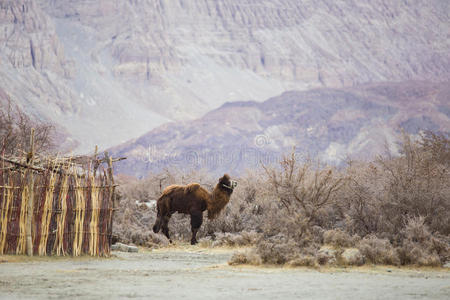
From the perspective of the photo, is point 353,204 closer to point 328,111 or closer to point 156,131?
point 156,131

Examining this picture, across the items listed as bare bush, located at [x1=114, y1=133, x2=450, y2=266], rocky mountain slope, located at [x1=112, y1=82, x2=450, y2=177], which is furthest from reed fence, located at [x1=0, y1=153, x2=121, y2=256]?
rocky mountain slope, located at [x1=112, y1=82, x2=450, y2=177]

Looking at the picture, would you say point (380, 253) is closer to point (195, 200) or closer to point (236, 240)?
point (236, 240)

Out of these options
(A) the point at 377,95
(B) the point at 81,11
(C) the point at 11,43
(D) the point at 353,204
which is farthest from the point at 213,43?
(D) the point at 353,204

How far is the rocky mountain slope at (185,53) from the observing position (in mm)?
111312

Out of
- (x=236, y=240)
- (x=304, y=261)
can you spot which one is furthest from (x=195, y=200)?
(x=304, y=261)

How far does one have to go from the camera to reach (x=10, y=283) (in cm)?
959

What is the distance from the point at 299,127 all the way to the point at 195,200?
10811 cm

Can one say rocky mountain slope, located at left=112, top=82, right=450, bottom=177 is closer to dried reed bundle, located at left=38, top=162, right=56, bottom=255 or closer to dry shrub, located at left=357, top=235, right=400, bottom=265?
dried reed bundle, located at left=38, top=162, right=56, bottom=255

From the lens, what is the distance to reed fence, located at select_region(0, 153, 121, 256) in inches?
505

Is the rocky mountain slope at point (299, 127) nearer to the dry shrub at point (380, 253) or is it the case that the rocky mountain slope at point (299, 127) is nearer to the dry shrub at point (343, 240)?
the dry shrub at point (343, 240)

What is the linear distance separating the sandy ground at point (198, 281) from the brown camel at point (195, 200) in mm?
3473

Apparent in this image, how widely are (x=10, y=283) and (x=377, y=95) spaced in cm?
12958

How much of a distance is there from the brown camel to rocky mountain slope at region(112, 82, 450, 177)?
252 ft

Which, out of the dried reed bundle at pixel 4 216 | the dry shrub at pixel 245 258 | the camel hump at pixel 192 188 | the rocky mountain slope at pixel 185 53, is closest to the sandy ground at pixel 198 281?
the dry shrub at pixel 245 258
